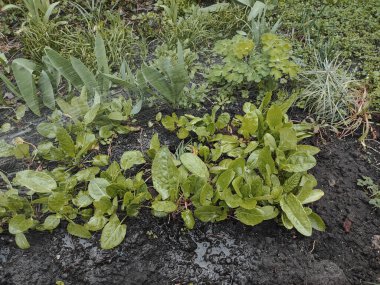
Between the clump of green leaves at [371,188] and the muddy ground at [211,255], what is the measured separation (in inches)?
1.7

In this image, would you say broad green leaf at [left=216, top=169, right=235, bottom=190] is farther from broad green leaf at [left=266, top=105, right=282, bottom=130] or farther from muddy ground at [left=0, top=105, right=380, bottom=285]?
broad green leaf at [left=266, top=105, right=282, bottom=130]

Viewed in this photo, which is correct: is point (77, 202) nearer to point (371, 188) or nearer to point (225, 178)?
point (225, 178)

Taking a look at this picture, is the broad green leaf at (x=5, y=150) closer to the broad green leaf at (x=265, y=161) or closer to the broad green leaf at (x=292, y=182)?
the broad green leaf at (x=265, y=161)

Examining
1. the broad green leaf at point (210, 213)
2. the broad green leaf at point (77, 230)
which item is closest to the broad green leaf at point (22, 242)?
the broad green leaf at point (77, 230)

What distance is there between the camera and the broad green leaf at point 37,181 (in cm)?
211

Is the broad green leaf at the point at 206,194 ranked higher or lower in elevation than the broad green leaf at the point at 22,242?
higher

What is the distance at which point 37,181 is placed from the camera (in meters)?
2.13

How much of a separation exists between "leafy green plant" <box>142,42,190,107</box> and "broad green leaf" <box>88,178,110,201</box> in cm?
75

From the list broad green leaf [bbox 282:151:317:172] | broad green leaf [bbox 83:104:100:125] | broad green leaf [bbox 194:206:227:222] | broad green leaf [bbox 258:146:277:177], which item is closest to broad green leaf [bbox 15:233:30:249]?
broad green leaf [bbox 83:104:100:125]

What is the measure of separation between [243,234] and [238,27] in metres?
1.97

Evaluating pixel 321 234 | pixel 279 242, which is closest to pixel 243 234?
pixel 279 242

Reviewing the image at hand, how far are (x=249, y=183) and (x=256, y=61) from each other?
37.3 inches

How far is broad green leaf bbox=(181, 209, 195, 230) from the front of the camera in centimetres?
204

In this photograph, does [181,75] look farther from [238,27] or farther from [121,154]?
[238,27]
